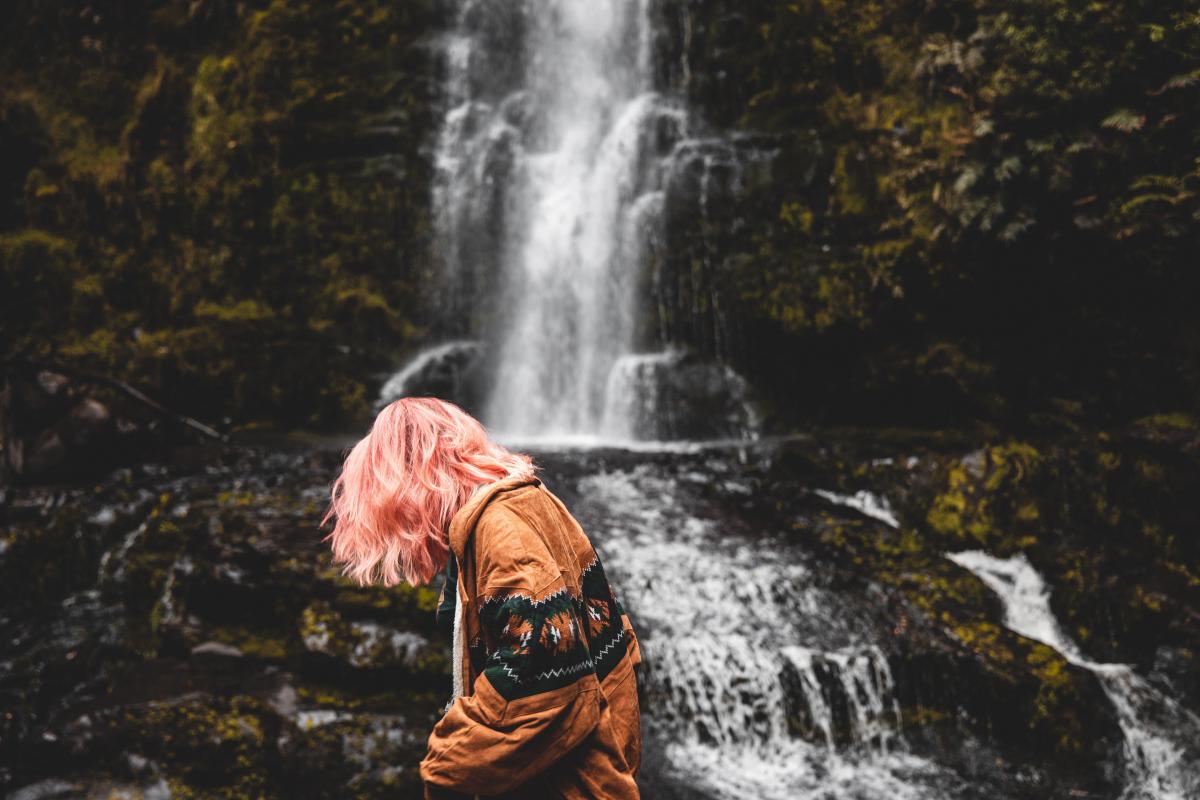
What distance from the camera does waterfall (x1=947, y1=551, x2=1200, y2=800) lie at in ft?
17.4

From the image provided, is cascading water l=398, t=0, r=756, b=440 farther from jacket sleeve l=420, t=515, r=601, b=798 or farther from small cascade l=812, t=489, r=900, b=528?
jacket sleeve l=420, t=515, r=601, b=798

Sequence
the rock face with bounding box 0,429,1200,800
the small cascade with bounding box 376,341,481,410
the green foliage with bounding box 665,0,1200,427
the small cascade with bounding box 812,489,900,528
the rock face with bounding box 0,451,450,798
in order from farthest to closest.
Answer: the small cascade with bounding box 376,341,481,410
the green foliage with bounding box 665,0,1200,427
the small cascade with bounding box 812,489,900,528
the rock face with bounding box 0,429,1200,800
the rock face with bounding box 0,451,450,798

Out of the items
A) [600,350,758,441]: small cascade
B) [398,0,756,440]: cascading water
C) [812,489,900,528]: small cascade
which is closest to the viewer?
[812,489,900,528]: small cascade

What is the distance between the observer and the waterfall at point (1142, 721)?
5309mm

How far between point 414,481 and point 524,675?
59cm

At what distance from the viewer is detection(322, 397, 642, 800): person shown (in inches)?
65.4

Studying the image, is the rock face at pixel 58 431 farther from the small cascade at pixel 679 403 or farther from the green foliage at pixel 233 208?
the small cascade at pixel 679 403

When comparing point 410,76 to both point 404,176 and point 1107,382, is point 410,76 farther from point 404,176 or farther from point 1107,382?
point 1107,382

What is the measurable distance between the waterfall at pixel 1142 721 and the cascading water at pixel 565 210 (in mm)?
5368

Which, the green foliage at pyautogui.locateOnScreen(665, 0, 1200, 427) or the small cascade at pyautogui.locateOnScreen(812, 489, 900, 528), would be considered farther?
the green foliage at pyautogui.locateOnScreen(665, 0, 1200, 427)

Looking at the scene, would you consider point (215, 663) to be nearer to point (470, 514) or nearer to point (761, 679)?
point (761, 679)

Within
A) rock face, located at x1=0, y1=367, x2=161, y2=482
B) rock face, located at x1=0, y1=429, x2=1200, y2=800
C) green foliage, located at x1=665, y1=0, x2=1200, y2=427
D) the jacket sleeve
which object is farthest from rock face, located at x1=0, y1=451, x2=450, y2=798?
green foliage, located at x1=665, y1=0, x2=1200, y2=427

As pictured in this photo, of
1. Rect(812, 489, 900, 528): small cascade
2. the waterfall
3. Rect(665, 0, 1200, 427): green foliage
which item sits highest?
Rect(665, 0, 1200, 427): green foliage

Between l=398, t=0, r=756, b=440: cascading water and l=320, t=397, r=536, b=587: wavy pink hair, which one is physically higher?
l=398, t=0, r=756, b=440: cascading water
